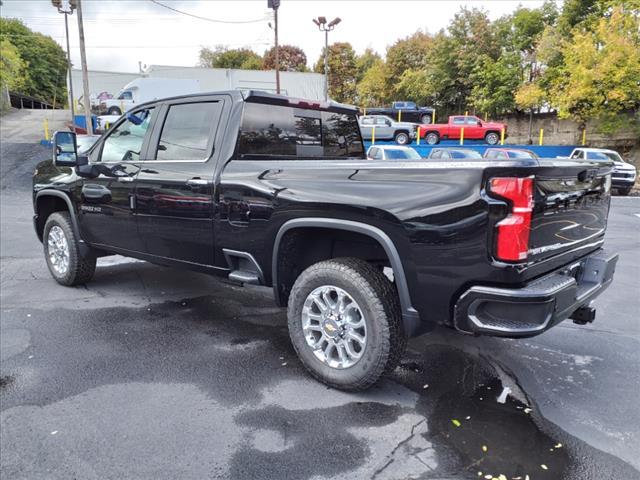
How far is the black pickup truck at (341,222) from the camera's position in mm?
2490

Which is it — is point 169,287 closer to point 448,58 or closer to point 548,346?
point 548,346

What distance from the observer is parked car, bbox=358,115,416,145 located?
25.5m

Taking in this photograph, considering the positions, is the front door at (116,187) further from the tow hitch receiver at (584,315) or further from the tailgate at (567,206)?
the tow hitch receiver at (584,315)

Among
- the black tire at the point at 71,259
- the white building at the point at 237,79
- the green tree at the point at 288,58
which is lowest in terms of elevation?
the black tire at the point at 71,259

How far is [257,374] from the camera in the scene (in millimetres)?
3441

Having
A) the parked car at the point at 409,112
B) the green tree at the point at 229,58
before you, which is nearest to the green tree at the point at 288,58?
the green tree at the point at 229,58

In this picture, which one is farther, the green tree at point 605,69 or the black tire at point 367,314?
the green tree at point 605,69

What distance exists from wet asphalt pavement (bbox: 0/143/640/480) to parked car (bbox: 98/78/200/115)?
2775 cm

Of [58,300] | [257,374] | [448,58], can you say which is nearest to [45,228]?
[58,300]

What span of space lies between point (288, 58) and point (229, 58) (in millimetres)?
10747

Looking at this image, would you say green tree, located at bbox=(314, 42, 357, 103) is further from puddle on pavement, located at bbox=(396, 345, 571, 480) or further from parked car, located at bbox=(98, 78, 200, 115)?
A: puddle on pavement, located at bbox=(396, 345, 571, 480)

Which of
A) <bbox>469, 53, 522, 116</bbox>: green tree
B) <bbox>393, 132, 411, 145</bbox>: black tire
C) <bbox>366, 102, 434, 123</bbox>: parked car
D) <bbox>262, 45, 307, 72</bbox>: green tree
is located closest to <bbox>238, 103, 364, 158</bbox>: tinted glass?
<bbox>393, 132, 411, 145</bbox>: black tire

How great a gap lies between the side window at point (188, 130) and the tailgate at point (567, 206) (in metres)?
2.44

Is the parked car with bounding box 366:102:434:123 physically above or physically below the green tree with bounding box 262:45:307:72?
below
